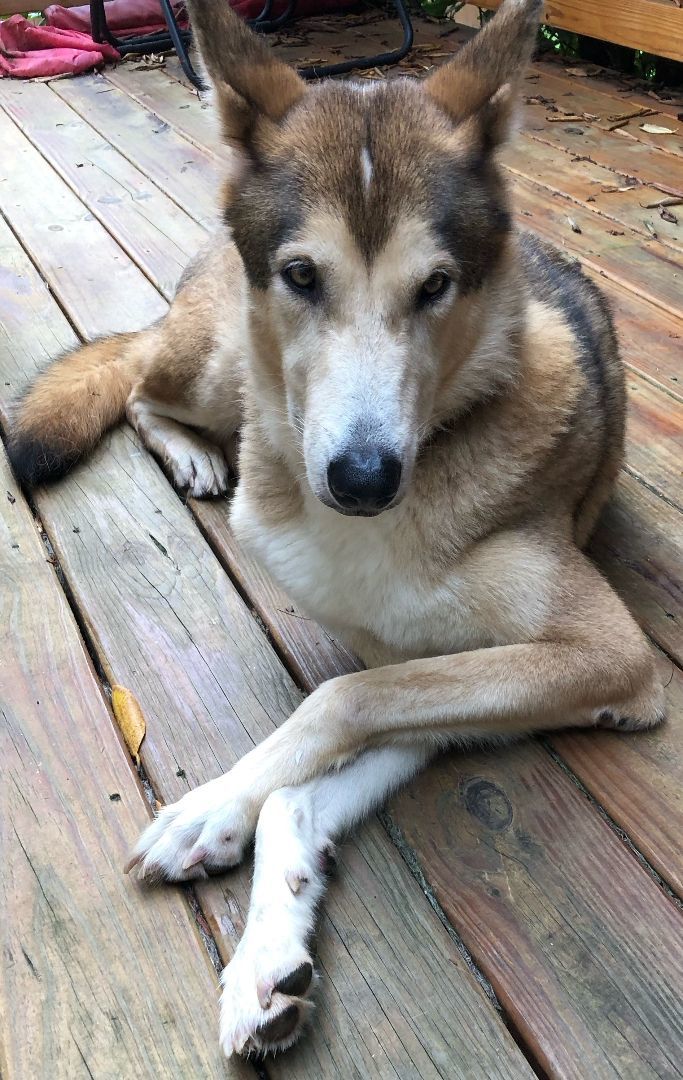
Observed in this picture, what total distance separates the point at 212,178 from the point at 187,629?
124 inches

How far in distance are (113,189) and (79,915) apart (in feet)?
12.9

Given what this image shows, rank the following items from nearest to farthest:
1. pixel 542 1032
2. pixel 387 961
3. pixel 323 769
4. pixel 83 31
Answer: pixel 542 1032
pixel 387 961
pixel 323 769
pixel 83 31

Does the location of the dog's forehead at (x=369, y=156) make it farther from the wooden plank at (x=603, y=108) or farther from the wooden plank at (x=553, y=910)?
the wooden plank at (x=603, y=108)

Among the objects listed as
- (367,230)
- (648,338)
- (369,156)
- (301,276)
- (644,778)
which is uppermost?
(369,156)

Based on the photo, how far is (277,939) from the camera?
61.2 inches

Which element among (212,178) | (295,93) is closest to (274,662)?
(295,93)

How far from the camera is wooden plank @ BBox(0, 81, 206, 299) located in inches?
159

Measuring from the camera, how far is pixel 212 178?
472 cm

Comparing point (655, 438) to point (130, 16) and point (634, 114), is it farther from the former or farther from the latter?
point (130, 16)

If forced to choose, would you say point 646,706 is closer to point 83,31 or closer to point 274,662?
point 274,662

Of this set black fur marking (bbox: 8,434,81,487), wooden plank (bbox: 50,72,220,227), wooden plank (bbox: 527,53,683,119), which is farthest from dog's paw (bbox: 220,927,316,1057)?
wooden plank (bbox: 527,53,683,119)

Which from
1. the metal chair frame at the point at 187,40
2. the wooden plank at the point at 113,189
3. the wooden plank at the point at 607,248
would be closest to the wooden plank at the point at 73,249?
the wooden plank at the point at 113,189

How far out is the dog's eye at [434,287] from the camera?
1.74 metres

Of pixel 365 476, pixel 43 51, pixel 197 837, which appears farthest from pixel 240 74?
pixel 43 51
